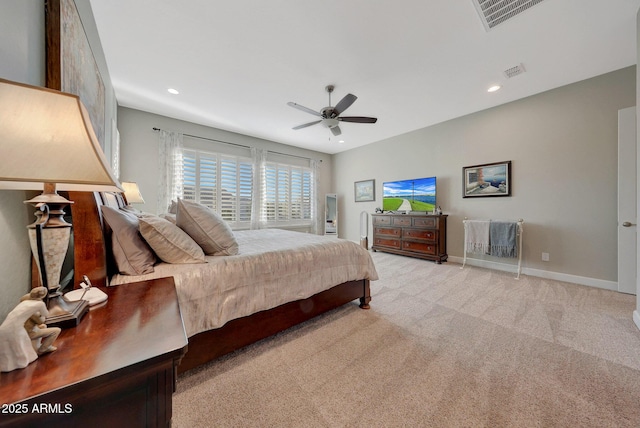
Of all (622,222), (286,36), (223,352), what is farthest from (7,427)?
(622,222)

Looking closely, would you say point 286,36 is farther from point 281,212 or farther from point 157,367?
point 281,212

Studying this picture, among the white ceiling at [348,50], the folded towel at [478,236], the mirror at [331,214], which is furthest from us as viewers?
the mirror at [331,214]

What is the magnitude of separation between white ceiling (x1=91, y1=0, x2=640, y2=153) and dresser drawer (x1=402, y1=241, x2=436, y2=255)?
2.50 meters

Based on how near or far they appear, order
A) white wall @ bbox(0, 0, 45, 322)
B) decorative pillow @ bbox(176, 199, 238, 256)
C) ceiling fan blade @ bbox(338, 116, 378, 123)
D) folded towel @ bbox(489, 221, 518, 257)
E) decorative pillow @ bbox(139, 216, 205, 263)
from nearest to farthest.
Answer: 1. white wall @ bbox(0, 0, 45, 322)
2. decorative pillow @ bbox(139, 216, 205, 263)
3. decorative pillow @ bbox(176, 199, 238, 256)
4. ceiling fan blade @ bbox(338, 116, 378, 123)
5. folded towel @ bbox(489, 221, 518, 257)

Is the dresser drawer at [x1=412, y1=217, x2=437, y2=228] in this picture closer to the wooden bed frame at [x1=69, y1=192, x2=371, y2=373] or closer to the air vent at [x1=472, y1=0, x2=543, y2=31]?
the wooden bed frame at [x1=69, y1=192, x2=371, y2=373]

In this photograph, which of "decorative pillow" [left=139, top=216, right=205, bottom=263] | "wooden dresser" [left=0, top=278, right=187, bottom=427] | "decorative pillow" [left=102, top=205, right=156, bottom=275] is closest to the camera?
"wooden dresser" [left=0, top=278, right=187, bottom=427]

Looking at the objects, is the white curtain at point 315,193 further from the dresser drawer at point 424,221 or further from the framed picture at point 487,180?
the framed picture at point 487,180

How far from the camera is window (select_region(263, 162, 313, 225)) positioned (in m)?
5.42

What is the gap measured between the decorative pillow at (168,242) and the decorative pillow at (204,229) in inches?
5.9

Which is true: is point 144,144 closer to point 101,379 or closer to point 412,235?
point 101,379

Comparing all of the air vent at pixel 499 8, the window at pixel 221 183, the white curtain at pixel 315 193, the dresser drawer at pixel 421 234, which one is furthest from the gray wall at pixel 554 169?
the window at pixel 221 183

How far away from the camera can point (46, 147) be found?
568 millimetres

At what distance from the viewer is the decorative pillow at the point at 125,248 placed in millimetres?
1281

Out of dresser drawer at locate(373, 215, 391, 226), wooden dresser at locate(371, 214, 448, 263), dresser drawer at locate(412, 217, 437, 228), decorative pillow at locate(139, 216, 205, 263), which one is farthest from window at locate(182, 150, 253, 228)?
dresser drawer at locate(412, 217, 437, 228)
